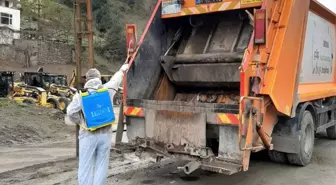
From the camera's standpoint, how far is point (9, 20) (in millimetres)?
39625

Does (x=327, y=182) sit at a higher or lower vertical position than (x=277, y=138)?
lower

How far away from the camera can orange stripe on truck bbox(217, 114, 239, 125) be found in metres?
4.45

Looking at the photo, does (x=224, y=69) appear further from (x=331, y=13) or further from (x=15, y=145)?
(x=15, y=145)

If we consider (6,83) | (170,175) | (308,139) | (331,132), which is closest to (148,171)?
(170,175)

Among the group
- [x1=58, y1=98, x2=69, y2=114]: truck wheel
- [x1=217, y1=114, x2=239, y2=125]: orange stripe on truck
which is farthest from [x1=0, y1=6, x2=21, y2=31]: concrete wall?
[x1=217, y1=114, x2=239, y2=125]: orange stripe on truck

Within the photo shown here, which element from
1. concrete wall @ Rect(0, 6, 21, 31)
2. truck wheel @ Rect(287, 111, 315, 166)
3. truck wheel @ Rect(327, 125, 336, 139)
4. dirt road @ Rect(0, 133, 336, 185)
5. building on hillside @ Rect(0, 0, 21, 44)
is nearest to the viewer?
dirt road @ Rect(0, 133, 336, 185)

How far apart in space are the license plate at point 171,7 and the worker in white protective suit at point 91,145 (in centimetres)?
200

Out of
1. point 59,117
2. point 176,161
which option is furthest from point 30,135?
point 176,161

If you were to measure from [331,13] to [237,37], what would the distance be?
7.47 ft

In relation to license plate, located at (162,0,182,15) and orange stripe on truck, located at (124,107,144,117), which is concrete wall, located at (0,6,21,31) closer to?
license plate, located at (162,0,182,15)

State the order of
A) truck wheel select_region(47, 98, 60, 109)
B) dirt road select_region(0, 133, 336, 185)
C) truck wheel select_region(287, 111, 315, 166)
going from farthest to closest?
truck wheel select_region(47, 98, 60, 109) < truck wheel select_region(287, 111, 315, 166) < dirt road select_region(0, 133, 336, 185)

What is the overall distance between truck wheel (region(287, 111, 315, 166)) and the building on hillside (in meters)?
33.2

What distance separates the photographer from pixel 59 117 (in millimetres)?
13312

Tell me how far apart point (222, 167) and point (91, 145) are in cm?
145
